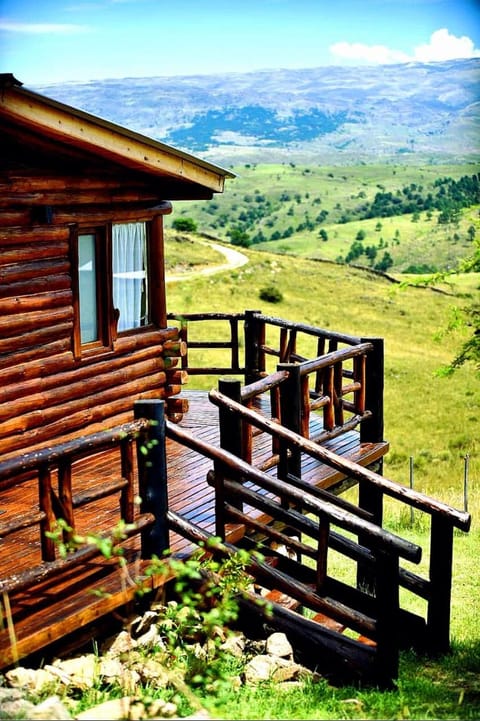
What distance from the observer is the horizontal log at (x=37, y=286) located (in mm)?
8891

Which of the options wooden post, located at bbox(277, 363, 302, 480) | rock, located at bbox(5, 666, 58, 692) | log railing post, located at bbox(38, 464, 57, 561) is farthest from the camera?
wooden post, located at bbox(277, 363, 302, 480)

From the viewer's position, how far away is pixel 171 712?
4.88 metres

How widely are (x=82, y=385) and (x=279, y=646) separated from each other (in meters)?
4.16

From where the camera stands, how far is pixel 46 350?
9406 mm

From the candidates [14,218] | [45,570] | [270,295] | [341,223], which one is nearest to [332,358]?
[14,218]

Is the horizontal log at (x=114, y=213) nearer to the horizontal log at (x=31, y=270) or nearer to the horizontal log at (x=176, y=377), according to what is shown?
the horizontal log at (x=31, y=270)

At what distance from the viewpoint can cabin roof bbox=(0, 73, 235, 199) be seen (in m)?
7.60

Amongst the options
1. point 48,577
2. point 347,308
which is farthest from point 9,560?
point 347,308

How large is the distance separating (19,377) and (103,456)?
1602mm

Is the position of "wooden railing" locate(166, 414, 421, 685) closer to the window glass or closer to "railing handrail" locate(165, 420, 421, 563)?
"railing handrail" locate(165, 420, 421, 563)

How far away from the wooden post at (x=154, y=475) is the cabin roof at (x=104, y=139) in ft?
9.03

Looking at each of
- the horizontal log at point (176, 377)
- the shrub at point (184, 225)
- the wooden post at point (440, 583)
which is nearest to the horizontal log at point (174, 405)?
the horizontal log at point (176, 377)

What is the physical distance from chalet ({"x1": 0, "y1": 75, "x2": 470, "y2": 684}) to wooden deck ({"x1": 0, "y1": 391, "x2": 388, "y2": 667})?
0.06ft

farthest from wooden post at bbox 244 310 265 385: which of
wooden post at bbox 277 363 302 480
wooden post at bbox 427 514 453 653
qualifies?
wooden post at bbox 427 514 453 653
